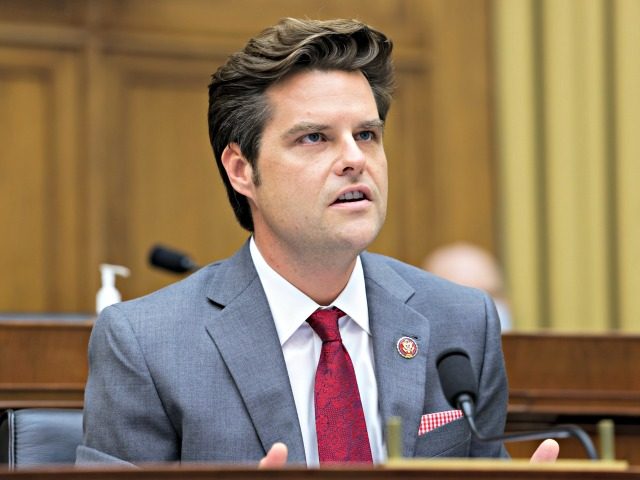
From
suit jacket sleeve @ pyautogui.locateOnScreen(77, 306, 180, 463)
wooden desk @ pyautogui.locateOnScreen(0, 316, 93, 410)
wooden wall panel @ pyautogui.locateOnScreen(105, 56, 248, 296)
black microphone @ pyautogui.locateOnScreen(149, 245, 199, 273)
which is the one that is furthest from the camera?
wooden wall panel @ pyautogui.locateOnScreen(105, 56, 248, 296)

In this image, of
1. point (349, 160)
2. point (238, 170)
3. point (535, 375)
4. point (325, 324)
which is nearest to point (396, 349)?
point (325, 324)

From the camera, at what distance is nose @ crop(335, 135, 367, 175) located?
7.65ft

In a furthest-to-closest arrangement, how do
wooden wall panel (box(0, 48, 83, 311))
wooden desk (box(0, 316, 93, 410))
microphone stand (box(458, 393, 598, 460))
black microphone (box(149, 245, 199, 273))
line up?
1. wooden wall panel (box(0, 48, 83, 311))
2. black microphone (box(149, 245, 199, 273))
3. wooden desk (box(0, 316, 93, 410))
4. microphone stand (box(458, 393, 598, 460))

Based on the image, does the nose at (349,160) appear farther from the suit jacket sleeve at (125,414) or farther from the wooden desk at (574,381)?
the wooden desk at (574,381)

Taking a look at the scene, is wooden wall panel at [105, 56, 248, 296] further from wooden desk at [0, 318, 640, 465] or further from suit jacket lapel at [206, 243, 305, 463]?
suit jacket lapel at [206, 243, 305, 463]

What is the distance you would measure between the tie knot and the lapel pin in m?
0.12

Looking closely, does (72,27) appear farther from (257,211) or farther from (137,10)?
(257,211)

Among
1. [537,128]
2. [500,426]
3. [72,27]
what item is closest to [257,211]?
[500,426]

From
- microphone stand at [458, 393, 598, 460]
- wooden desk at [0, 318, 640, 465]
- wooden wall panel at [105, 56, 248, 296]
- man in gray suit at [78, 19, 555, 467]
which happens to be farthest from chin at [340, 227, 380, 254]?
wooden wall panel at [105, 56, 248, 296]

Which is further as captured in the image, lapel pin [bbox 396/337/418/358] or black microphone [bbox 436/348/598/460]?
lapel pin [bbox 396/337/418/358]

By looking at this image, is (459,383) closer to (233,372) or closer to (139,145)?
(233,372)

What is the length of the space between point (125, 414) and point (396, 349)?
552mm

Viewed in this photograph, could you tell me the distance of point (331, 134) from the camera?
238 centimetres

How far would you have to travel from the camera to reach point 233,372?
230 centimetres
